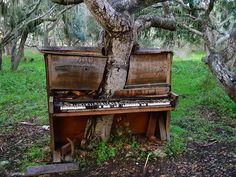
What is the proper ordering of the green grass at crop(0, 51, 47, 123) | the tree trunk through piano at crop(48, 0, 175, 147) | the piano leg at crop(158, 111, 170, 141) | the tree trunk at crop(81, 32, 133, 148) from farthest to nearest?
the green grass at crop(0, 51, 47, 123) < the piano leg at crop(158, 111, 170, 141) < the tree trunk at crop(81, 32, 133, 148) < the tree trunk through piano at crop(48, 0, 175, 147)

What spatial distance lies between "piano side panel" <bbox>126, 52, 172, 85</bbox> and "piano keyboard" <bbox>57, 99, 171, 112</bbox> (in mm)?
→ 407

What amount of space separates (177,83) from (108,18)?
7161 millimetres

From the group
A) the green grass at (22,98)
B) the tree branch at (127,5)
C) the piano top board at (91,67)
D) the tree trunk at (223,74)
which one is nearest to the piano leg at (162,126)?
the piano top board at (91,67)

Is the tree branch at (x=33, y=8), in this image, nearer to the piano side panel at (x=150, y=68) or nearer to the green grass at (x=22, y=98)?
the green grass at (x=22, y=98)

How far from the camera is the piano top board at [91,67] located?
441 cm

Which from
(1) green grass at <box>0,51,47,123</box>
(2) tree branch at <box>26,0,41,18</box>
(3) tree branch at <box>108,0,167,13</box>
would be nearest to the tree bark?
(3) tree branch at <box>108,0,167,13</box>

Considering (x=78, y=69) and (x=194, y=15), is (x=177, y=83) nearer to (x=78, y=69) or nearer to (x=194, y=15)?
(x=194, y=15)

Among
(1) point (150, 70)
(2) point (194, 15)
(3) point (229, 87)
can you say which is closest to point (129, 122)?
(1) point (150, 70)

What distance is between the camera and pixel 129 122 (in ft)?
16.8

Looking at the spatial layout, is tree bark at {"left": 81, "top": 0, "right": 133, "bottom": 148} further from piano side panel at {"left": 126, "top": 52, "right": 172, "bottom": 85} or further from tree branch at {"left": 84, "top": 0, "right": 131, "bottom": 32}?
piano side panel at {"left": 126, "top": 52, "right": 172, "bottom": 85}

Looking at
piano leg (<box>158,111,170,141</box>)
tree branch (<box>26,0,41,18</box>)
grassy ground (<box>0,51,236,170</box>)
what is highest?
tree branch (<box>26,0,41,18</box>)

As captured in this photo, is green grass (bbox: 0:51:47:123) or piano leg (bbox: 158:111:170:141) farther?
green grass (bbox: 0:51:47:123)

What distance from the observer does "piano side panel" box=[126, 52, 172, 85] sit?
4.77 meters

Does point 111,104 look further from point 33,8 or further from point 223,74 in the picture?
point 33,8
